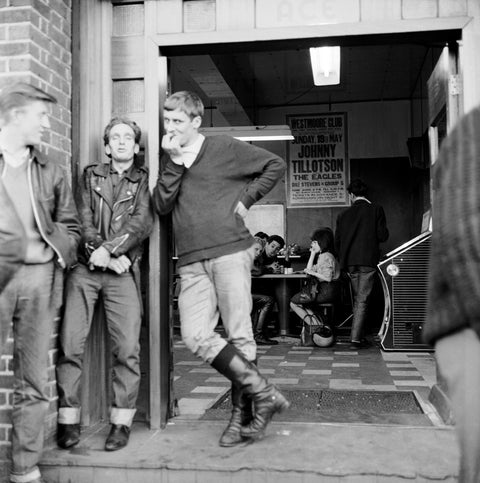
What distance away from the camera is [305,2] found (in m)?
3.72

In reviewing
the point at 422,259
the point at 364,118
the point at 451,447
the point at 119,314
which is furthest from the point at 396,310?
the point at 364,118

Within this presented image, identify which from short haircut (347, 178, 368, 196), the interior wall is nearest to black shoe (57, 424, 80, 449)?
short haircut (347, 178, 368, 196)

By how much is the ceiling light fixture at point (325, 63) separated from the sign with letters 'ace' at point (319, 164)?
3.56 metres

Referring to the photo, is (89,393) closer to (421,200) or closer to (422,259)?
(422,259)

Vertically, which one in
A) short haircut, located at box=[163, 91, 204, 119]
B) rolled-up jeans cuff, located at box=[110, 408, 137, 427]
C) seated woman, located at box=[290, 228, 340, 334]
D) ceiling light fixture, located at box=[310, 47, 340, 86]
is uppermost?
ceiling light fixture, located at box=[310, 47, 340, 86]

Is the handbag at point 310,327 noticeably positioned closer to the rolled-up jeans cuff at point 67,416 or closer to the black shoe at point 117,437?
the black shoe at point 117,437

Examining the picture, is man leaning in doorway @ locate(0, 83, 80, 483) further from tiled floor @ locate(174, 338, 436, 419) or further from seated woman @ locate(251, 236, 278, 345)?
seated woman @ locate(251, 236, 278, 345)

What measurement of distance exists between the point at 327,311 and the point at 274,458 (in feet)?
15.7

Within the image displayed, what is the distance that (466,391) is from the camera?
4.32 ft

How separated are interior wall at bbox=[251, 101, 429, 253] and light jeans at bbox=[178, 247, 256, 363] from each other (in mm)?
8254

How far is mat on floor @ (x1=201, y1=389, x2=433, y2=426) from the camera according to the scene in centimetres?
395

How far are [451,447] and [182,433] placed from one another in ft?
4.51

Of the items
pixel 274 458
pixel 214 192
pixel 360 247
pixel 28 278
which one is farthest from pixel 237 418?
pixel 360 247

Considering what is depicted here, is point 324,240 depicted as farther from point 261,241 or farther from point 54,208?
point 54,208
